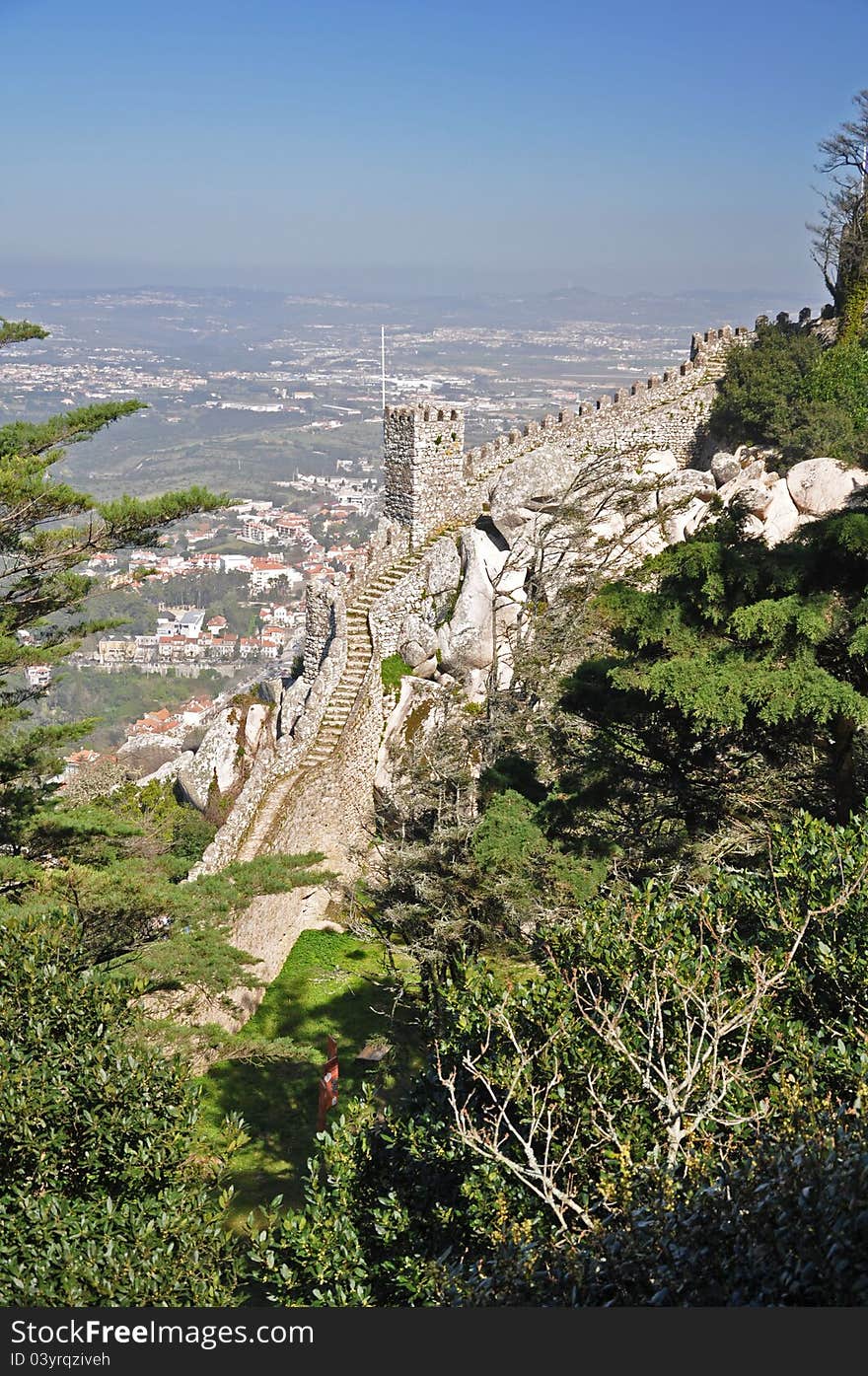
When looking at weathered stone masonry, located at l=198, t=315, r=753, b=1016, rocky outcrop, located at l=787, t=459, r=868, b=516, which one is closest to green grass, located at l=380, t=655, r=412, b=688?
weathered stone masonry, located at l=198, t=315, r=753, b=1016

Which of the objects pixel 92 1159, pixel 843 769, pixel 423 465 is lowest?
pixel 92 1159

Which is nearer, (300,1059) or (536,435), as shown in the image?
(300,1059)

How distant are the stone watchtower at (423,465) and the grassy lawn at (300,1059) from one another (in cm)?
939

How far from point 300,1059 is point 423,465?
12.8 meters

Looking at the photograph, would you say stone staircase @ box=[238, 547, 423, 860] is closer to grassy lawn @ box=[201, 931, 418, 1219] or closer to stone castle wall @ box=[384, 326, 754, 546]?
stone castle wall @ box=[384, 326, 754, 546]

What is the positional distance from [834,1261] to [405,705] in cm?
1536

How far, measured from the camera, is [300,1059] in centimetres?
1240

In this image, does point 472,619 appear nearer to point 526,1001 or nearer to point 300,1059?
point 300,1059

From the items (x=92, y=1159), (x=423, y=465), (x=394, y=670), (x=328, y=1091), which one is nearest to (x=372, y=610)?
(x=394, y=670)

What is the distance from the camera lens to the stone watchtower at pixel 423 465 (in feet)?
69.2

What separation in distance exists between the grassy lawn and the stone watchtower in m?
9.39

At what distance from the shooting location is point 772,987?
253 inches

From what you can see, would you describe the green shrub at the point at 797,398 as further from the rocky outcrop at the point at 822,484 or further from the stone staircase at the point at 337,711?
the stone staircase at the point at 337,711

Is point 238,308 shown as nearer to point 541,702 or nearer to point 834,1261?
point 541,702
